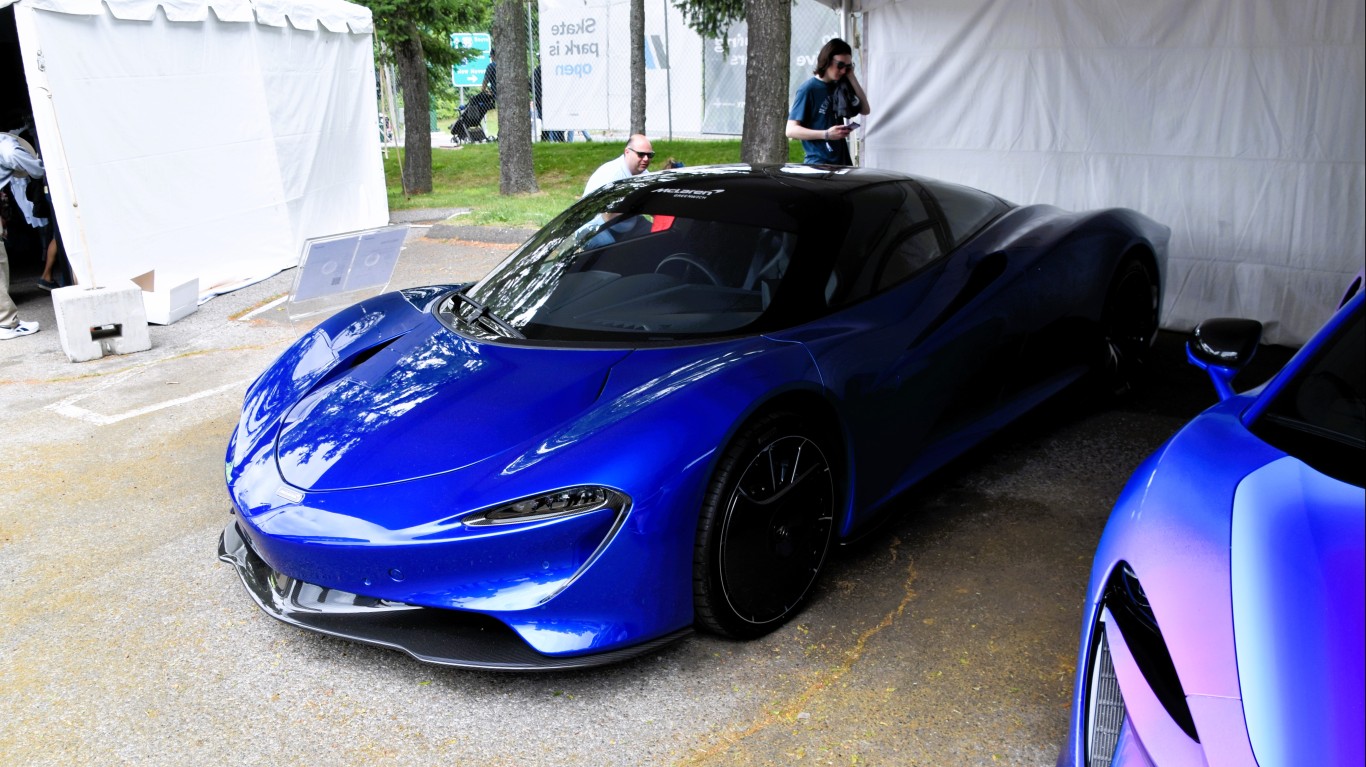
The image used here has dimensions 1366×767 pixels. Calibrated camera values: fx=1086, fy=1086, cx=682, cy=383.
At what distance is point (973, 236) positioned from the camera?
4.24 metres

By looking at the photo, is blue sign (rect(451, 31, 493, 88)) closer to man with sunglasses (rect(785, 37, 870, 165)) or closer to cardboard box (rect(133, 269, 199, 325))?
cardboard box (rect(133, 269, 199, 325))

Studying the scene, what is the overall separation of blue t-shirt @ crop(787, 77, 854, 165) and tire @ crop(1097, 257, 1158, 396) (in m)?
2.24

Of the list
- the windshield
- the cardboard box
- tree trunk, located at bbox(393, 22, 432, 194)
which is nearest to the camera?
the windshield

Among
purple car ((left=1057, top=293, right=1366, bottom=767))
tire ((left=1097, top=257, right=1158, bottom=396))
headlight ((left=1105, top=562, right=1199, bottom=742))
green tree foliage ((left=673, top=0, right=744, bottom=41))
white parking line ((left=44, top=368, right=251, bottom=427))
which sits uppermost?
green tree foliage ((left=673, top=0, right=744, bottom=41))

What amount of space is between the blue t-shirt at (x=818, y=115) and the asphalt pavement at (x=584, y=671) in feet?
9.12

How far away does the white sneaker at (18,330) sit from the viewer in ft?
25.4

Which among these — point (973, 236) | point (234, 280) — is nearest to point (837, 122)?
point (973, 236)

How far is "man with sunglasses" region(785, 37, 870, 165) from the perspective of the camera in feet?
21.7

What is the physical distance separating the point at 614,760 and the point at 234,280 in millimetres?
7999

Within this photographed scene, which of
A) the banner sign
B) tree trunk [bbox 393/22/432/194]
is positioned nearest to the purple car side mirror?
tree trunk [bbox 393/22/432/194]

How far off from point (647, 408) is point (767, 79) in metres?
7.51

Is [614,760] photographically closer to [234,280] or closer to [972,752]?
[972,752]

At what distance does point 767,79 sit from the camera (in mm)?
9844

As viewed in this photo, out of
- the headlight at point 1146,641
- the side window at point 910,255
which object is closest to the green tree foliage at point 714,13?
the side window at point 910,255
